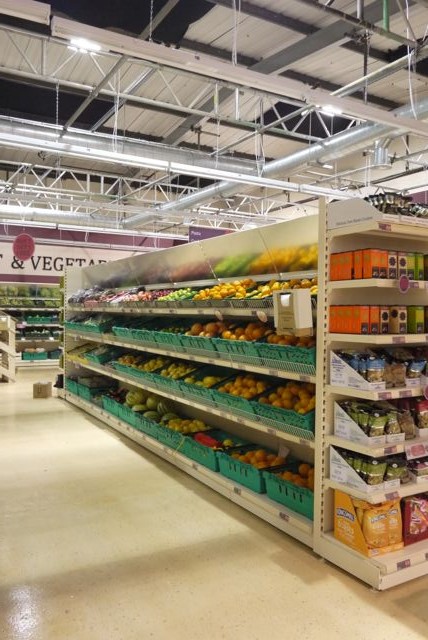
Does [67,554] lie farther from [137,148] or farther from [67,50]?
[137,148]

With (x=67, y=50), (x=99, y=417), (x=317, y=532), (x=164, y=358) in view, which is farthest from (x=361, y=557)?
(x=67, y=50)

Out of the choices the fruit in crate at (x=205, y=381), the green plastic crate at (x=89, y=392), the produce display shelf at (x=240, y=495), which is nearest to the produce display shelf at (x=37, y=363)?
the green plastic crate at (x=89, y=392)

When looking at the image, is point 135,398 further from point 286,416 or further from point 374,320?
point 374,320

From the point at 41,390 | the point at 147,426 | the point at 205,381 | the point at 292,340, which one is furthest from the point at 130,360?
the point at 292,340

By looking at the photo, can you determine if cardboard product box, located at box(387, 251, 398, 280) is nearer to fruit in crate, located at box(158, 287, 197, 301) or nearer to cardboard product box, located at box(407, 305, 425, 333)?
cardboard product box, located at box(407, 305, 425, 333)

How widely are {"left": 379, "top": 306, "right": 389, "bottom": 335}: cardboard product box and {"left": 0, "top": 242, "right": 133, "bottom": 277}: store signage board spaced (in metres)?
12.1

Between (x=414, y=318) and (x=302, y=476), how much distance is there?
150 cm

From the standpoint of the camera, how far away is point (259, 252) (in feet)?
15.5

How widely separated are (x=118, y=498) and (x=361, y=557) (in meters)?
2.15

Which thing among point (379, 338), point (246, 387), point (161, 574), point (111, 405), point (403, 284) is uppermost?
point (403, 284)

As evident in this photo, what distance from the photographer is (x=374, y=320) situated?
10.0 ft

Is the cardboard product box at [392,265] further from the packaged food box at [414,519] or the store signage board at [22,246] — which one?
the store signage board at [22,246]

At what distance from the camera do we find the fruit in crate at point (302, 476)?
12.2ft

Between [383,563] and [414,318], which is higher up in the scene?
[414,318]
